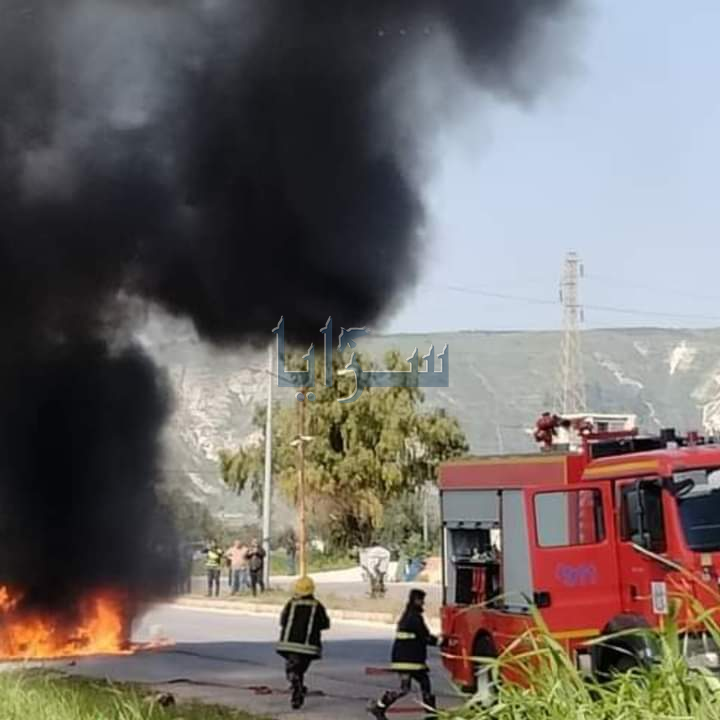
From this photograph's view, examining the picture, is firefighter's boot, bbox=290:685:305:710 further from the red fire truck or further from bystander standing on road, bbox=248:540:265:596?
bystander standing on road, bbox=248:540:265:596

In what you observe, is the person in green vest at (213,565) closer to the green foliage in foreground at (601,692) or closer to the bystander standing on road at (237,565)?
the bystander standing on road at (237,565)

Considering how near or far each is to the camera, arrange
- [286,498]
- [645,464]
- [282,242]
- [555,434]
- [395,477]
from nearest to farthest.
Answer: [645,464]
[555,434]
[282,242]
[395,477]
[286,498]

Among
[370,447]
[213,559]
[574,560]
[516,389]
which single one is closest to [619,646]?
[574,560]

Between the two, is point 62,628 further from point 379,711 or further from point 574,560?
point 574,560

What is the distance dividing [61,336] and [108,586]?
9.59ft

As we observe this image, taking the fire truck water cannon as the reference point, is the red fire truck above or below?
below

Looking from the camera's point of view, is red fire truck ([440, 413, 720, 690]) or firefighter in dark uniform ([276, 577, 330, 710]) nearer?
red fire truck ([440, 413, 720, 690])

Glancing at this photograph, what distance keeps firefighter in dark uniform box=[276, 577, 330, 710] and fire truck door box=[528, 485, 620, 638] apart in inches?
108

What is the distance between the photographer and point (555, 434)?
12305 mm

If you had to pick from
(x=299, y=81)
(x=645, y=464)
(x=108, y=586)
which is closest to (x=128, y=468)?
(x=108, y=586)

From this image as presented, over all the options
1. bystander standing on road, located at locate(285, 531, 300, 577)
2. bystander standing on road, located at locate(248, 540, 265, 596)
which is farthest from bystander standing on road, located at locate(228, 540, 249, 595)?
bystander standing on road, located at locate(285, 531, 300, 577)

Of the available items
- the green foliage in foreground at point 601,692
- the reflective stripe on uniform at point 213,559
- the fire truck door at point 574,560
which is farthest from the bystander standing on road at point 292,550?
the green foliage in foreground at point 601,692

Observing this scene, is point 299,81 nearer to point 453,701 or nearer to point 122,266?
point 122,266

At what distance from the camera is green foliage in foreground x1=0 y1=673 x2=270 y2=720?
334 inches
